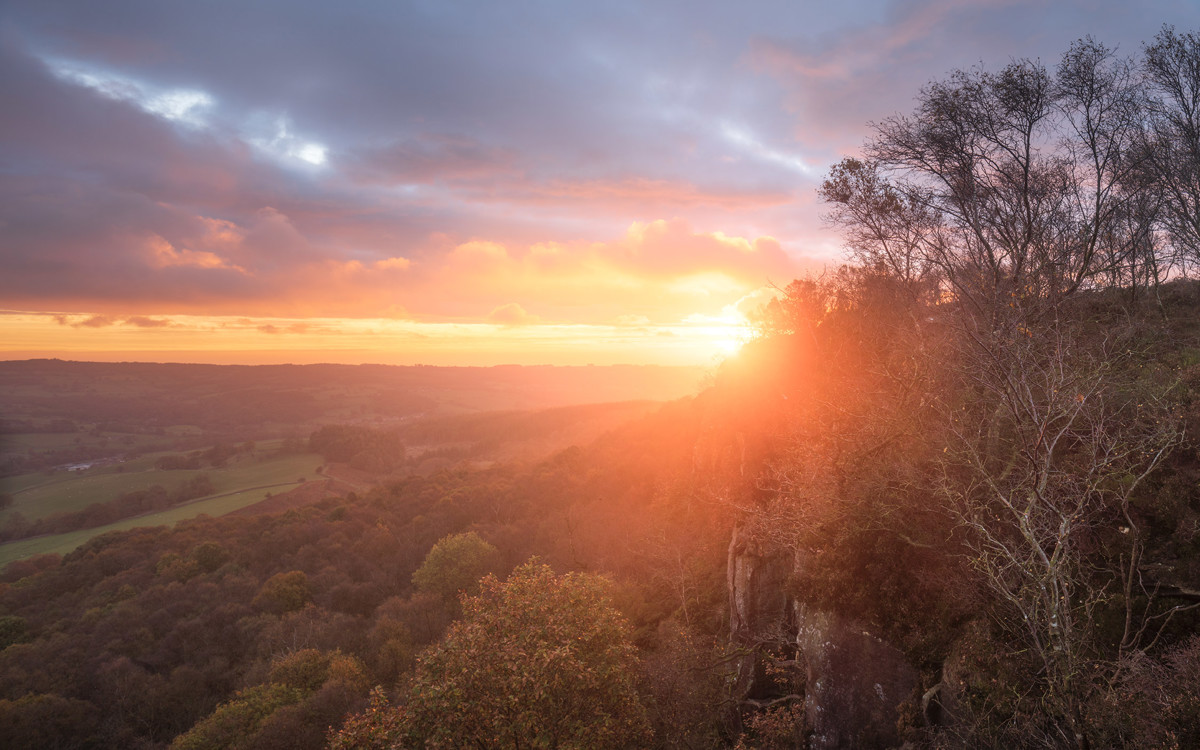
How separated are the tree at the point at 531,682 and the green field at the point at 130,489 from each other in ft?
265

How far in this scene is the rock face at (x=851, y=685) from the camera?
13.2m

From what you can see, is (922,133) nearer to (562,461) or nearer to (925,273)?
(925,273)

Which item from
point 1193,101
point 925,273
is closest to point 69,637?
point 925,273

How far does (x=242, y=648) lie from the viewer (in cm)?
4091

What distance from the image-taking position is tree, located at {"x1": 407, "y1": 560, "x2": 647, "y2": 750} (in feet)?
42.9

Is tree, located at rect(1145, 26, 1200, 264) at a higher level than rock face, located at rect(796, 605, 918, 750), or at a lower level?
higher

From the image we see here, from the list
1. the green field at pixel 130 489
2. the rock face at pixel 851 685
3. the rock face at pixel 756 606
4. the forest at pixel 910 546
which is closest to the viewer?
the forest at pixel 910 546

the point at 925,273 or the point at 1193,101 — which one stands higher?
the point at 1193,101

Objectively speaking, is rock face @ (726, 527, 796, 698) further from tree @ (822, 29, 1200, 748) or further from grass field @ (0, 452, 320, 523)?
grass field @ (0, 452, 320, 523)

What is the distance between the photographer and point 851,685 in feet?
46.3

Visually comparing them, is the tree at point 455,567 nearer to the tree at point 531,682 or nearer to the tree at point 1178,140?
the tree at point 531,682

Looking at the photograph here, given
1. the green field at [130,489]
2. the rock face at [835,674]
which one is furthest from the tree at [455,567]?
the green field at [130,489]

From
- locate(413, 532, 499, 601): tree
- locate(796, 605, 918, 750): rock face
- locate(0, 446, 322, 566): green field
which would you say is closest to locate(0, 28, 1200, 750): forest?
locate(796, 605, 918, 750): rock face

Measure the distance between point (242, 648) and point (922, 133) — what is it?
57.4m
